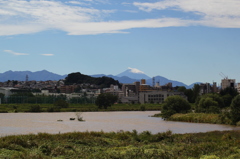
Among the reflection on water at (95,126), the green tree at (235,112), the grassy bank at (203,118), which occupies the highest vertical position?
the green tree at (235,112)

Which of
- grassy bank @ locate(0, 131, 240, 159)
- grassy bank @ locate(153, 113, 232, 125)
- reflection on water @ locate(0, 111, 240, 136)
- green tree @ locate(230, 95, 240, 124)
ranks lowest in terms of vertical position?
reflection on water @ locate(0, 111, 240, 136)

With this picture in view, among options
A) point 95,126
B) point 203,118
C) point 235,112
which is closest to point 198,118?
point 203,118

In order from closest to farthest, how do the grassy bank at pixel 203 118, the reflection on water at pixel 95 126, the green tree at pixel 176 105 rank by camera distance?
the reflection on water at pixel 95 126
the grassy bank at pixel 203 118
the green tree at pixel 176 105

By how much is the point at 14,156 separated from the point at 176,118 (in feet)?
180

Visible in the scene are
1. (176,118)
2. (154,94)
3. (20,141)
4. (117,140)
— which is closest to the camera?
(20,141)

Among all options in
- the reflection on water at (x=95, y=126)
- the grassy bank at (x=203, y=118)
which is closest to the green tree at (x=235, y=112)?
the grassy bank at (x=203, y=118)

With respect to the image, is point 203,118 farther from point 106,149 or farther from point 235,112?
point 106,149

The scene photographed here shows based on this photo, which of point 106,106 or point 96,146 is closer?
point 96,146

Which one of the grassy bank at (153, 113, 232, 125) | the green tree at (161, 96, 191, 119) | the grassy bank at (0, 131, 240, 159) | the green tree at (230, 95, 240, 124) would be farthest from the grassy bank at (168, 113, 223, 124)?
the grassy bank at (0, 131, 240, 159)

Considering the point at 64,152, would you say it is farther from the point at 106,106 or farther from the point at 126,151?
the point at 106,106

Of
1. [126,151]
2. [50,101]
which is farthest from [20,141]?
[50,101]

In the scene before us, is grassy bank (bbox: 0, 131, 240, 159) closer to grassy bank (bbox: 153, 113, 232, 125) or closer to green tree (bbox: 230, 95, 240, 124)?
green tree (bbox: 230, 95, 240, 124)

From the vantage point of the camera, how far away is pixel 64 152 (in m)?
23.7

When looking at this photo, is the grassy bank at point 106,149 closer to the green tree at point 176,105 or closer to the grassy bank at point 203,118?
the grassy bank at point 203,118
